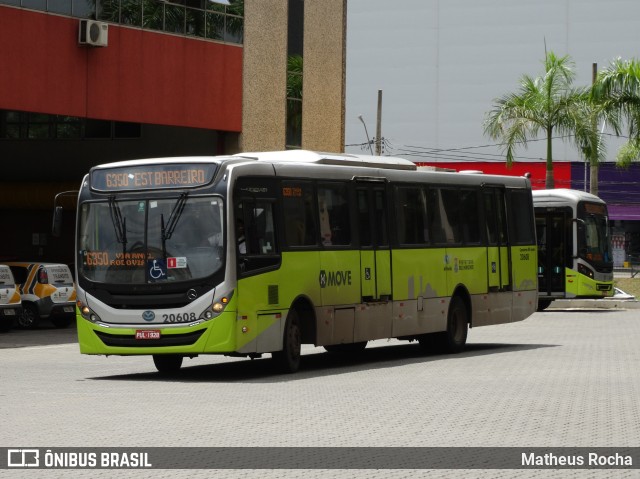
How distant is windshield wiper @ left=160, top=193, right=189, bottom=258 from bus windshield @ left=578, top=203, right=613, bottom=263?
24.2 metres

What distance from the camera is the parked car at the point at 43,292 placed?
34.7 metres

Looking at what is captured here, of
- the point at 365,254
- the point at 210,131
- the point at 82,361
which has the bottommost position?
the point at 82,361

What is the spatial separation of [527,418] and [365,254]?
27.1ft

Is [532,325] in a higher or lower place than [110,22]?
lower

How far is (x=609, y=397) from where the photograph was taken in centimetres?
1614

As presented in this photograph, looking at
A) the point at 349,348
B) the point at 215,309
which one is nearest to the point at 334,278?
the point at 215,309

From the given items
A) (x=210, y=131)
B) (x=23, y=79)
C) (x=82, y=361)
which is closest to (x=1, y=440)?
(x=82, y=361)

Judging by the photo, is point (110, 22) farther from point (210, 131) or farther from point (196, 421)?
point (196, 421)

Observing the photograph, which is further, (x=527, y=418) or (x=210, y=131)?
(x=210, y=131)

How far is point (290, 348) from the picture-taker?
19812 millimetres

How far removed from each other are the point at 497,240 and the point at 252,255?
813 centimetres

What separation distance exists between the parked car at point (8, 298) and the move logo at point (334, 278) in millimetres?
12956

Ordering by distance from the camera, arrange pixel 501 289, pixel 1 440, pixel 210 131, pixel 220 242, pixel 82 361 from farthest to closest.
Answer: pixel 210 131 < pixel 501 289 < pixel 82 361 < pixel 220 242 < pixel 1 440

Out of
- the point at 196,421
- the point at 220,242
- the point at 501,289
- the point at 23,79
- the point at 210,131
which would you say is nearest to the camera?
the point at 196,421
